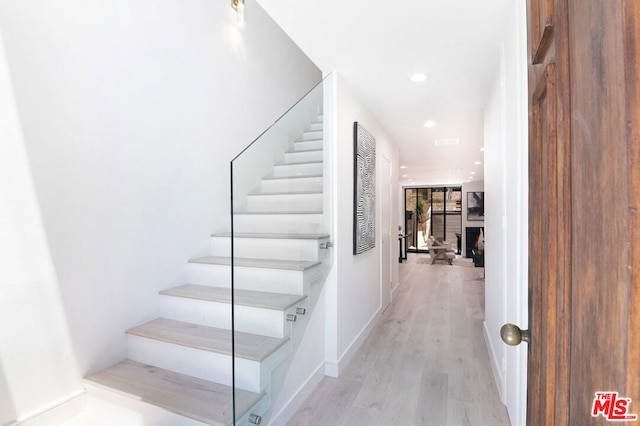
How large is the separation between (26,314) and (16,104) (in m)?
1.08

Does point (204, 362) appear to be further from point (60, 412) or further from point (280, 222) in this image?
point (280, 222)

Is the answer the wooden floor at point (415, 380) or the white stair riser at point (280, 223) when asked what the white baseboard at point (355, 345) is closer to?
the wooden floor at point (415, 380)

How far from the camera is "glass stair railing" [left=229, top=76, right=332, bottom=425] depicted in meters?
1.60

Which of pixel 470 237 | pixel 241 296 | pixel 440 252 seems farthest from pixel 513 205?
pixel 470 237

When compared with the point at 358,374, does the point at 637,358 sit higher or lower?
higher

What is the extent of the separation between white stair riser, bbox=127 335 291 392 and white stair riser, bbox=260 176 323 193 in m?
1.11

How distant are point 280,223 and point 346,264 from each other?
36.7 inches

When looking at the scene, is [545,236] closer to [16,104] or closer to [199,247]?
[16,104]

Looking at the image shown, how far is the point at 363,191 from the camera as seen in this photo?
10.6 ft

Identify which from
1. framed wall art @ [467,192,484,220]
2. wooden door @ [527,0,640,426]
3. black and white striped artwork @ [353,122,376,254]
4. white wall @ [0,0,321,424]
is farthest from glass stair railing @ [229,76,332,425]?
framed wall art @ [467,192,484,220]

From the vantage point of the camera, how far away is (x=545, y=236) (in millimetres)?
700

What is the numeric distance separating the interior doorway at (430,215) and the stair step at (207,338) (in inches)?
442

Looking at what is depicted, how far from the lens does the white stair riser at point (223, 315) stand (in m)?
1.78

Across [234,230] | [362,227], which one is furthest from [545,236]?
[362,227]
